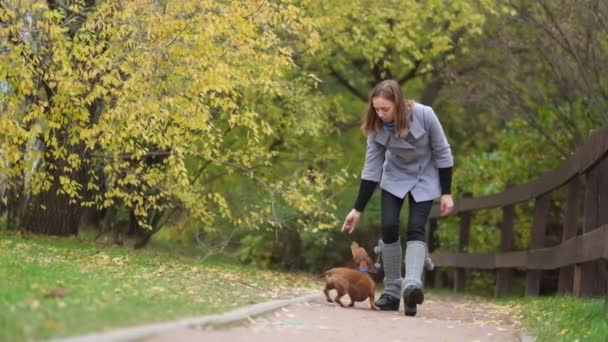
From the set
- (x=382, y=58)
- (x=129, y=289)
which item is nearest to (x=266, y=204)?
(x=382, y=58)

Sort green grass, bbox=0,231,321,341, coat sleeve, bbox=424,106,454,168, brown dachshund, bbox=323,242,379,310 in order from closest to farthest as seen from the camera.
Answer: green grass, bbox=0,231,321,341 → coat sleeve, bbox=424,106,454,168 → brown dachshund, bbox=323,242,379,310

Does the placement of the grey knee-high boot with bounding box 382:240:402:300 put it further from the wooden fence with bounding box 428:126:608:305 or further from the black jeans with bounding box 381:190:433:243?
the wooden fence with bounding box 428:126:608:305

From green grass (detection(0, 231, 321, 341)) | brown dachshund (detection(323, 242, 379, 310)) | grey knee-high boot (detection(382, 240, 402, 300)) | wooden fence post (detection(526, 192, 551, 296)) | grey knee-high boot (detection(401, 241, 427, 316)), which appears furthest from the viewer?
wooden fence post (detection(526, 192, 551, 296))

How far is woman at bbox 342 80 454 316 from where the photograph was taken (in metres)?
8.91

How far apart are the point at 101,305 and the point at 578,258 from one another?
4916mm

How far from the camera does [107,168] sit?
13812 mm

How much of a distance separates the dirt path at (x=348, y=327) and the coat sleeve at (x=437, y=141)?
133 centimetres

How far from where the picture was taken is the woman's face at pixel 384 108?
348 inches

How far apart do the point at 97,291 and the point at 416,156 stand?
10.3 feet

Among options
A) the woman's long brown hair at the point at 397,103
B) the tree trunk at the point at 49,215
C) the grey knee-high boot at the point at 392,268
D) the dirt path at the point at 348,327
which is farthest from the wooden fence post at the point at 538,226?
the tree trunk at the point at 49,215

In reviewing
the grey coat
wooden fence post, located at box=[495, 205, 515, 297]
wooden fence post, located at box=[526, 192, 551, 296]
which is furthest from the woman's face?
wooden fence post, located at box=[495, 205, 515, 297]

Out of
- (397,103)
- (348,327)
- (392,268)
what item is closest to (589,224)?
(392,268)

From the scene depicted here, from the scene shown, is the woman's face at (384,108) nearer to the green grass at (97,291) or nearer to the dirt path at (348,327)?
the dirt path at (348,327)

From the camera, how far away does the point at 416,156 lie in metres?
9.18
